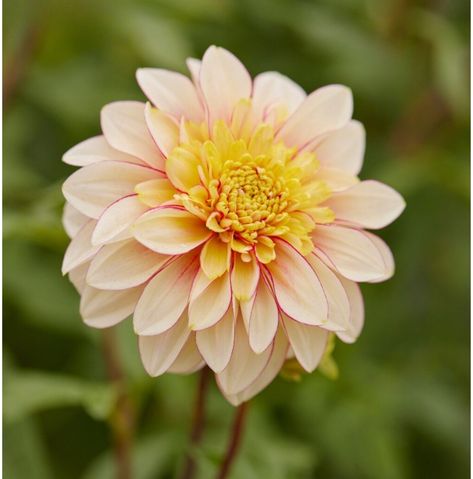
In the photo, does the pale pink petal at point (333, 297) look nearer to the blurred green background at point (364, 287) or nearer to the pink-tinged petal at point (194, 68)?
the pink-tinged petal at point (194, 68)

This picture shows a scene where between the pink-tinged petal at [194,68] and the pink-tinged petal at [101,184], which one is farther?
the pink-tinged petal at [194,68]

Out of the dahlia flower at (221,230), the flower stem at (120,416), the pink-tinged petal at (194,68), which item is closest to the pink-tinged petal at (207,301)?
the dahlia flower at (221,230)

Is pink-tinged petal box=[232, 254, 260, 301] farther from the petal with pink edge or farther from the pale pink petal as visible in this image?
the petal with pink edge

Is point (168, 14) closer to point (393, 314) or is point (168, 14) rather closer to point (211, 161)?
point (393, 314)

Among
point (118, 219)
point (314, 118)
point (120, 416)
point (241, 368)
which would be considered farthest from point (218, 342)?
point (120, 416)

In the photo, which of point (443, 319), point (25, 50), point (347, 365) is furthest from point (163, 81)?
point (443, 319)
